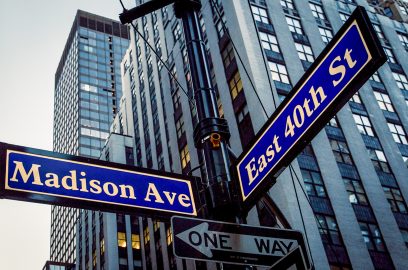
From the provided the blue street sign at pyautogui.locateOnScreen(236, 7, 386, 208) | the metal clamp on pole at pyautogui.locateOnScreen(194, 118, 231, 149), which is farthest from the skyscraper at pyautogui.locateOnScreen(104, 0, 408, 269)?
the blue street sign at pyautogui.locateOnScreen(236, 7, 386, 208)

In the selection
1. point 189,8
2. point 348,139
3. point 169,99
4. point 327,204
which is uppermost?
point 169,99

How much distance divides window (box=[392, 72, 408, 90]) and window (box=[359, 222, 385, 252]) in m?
18.8

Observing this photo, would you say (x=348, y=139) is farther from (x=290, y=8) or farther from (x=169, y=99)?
(x=169, y=99)

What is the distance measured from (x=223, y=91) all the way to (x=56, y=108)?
375ft

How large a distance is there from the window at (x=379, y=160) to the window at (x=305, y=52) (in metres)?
9.10

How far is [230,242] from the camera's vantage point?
14.8ft

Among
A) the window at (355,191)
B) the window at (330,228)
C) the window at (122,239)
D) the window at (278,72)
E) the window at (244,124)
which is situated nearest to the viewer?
the window at (330,228)

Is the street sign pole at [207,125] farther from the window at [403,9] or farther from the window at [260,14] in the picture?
the window at [403,9]

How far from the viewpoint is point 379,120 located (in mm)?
39562

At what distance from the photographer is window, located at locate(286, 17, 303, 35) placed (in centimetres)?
4147

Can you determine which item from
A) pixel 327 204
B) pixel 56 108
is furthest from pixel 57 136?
pixel 327 204

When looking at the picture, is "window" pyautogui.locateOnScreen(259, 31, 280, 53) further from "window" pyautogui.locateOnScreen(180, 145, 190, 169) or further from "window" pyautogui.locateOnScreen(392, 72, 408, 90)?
"window" pyautogui.locateOnScreen(392, 72, 408, 90)

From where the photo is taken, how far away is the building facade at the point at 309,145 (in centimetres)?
2961

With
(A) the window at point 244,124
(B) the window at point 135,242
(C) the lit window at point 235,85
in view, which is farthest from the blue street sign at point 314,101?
(B) the window at point 135,242
